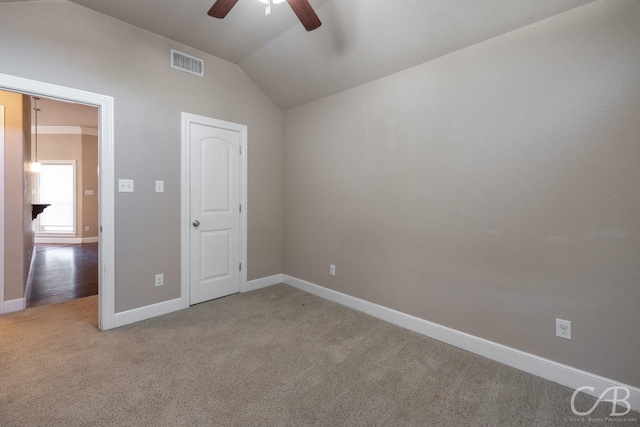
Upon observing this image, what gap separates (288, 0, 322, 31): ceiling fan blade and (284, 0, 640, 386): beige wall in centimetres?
117

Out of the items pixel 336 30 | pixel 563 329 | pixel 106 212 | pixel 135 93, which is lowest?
pixel 563 329

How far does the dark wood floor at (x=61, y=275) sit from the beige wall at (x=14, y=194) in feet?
1.27

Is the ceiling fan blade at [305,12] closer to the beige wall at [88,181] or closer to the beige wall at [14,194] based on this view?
the beige wall at [14,194]

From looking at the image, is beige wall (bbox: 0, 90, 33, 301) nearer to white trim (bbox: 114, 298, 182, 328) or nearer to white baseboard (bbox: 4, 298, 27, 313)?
white baseboard (bbox: 4, 298, 27, 313)

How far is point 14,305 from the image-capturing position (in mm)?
2955

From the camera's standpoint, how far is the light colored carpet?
159cm

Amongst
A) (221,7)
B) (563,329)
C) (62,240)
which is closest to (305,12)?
(221,7)

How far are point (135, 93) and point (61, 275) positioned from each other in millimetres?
3447

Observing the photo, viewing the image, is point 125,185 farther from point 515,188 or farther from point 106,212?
A: point 515,188

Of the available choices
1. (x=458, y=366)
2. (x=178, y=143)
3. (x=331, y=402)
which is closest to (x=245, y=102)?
(x=178, y=143)

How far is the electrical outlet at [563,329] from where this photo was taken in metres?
1.87

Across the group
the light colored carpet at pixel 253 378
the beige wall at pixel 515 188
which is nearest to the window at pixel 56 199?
the light colored carpet at pixel 253 378

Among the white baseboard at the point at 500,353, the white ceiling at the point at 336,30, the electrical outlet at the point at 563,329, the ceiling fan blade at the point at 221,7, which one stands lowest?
the white baseboard at the point at 500,353

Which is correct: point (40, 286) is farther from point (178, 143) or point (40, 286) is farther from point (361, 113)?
point (361, 113)
